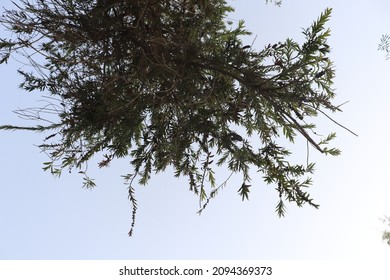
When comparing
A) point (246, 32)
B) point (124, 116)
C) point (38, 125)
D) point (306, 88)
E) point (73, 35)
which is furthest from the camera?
point (246, 32)

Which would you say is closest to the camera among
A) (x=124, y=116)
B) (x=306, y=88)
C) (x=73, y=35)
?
(x=306, y=88)

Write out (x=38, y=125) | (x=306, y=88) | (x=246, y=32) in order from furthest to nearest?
(x=246, y=32) < (x=38, y=125) < (x=306, y=88)

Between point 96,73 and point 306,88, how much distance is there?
1.15 meters

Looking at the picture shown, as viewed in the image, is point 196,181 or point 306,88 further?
point 196,181

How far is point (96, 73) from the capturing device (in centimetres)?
227

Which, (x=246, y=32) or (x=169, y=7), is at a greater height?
(x=246, y=32)

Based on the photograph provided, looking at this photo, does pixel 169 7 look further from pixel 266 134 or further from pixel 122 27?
pixel 266 134

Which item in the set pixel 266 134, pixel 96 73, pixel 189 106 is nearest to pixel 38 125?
pixel 96 73

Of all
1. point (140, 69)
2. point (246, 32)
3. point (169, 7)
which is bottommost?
point (140, 69)

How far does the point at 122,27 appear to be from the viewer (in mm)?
2232

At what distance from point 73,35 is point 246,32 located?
1.48 metres

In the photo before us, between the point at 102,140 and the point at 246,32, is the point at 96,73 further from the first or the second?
the point at 246,32

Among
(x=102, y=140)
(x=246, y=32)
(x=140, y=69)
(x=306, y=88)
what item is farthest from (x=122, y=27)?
(x=246, y=32)

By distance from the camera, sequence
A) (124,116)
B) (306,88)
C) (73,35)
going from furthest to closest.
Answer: (124,116)
(73,35)
(306,88)
